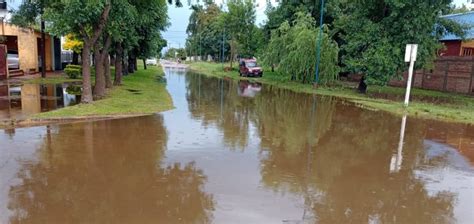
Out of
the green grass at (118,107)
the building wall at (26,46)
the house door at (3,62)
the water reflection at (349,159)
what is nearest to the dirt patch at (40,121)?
the green grass at (118,107)

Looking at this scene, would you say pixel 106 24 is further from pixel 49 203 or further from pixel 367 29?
pixel 367 29

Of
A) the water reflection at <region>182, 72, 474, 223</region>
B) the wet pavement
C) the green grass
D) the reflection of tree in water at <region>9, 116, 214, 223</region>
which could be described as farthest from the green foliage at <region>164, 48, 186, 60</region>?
the reflection of tree in water at <region>9, 116, 214, 223</region>

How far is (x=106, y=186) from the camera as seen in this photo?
6.29 m

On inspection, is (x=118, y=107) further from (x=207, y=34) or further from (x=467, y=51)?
(x=207, y=34)

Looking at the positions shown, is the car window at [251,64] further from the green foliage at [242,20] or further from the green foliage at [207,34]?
the green foliage at [207,34]

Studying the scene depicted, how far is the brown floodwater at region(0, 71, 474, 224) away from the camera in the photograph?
18.1 feet

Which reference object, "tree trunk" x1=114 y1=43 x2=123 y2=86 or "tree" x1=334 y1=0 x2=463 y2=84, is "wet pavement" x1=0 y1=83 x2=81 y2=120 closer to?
"tree trunk" x1=114 y1=43 x2=123 y2=86

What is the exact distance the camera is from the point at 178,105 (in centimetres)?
1620

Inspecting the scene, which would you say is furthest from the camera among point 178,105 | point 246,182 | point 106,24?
point 178,105

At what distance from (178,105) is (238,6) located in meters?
33.5

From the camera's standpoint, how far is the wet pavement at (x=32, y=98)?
42.1 feet

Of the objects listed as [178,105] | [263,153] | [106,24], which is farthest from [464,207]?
[106,24]

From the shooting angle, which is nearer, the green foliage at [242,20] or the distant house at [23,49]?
the distant house at [23,49]

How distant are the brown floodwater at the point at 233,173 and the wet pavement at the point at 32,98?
2910 mm
